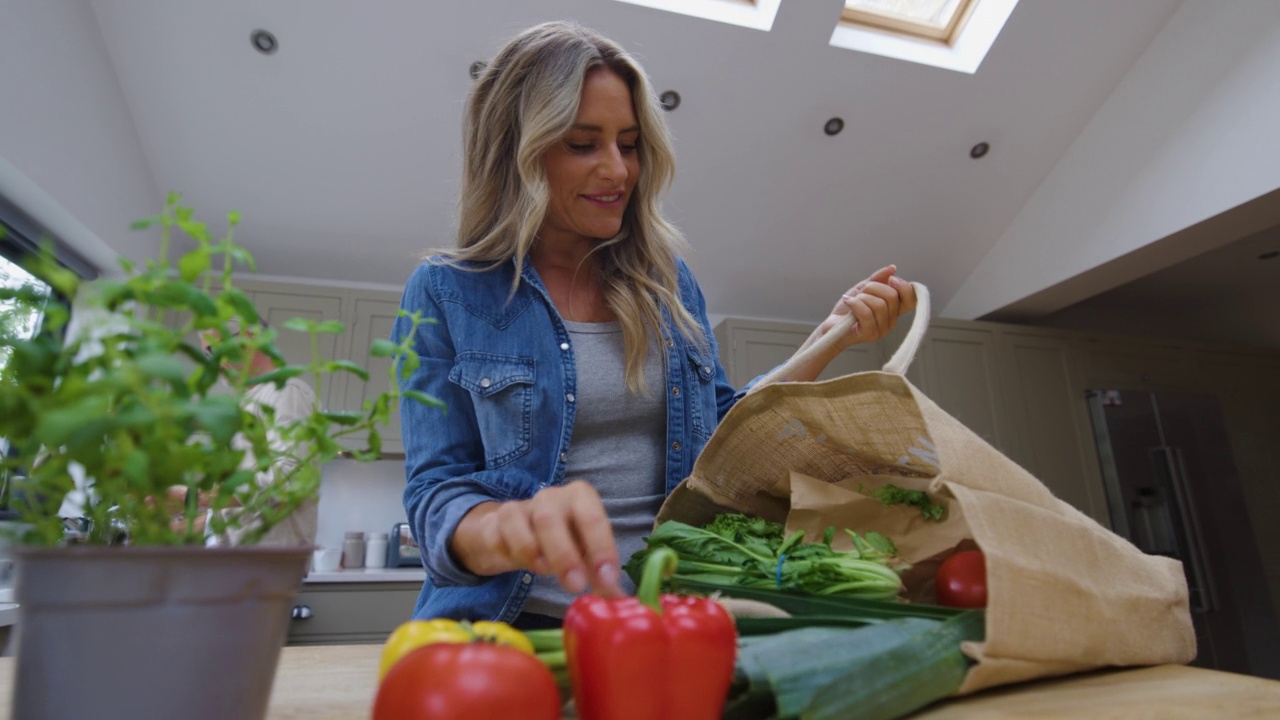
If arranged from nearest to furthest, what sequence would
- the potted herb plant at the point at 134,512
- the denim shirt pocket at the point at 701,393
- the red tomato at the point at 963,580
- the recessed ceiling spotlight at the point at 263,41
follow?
the potted herb plant at the point at 134,512 < the red tomato at the point at 963,580 < the denim shirt pocket at the point at 701,393 < the recessed ceiling spotlight at the point at 263,41

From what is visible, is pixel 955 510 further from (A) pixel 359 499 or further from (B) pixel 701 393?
(A) pixel 359 499

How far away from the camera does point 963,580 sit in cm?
62

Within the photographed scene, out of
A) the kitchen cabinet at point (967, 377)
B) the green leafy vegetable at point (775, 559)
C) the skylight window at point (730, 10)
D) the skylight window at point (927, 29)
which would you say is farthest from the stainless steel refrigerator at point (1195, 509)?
the green leafy vegetable at point (775, 559)

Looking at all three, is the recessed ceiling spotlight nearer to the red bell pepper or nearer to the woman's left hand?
the woman's left hand

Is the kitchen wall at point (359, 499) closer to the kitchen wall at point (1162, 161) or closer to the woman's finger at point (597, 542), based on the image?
the woman's finger at point (597, 542)

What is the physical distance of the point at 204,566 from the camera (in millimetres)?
335

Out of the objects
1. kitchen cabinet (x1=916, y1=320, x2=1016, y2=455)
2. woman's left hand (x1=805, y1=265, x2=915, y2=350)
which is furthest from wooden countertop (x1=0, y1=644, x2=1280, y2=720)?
kitchen cabinet (x1=916, y1=320, x2=1016, y2=455)

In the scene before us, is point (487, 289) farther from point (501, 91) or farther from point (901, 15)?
point (901, 15)

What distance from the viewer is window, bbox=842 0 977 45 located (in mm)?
3113

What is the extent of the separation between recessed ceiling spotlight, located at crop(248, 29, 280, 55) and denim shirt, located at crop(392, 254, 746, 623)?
2.26 m

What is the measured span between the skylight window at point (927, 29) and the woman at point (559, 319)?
7.98 feet

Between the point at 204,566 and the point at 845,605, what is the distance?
1.35 ft

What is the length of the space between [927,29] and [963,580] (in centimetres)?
329

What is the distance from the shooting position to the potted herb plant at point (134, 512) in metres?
0.31
